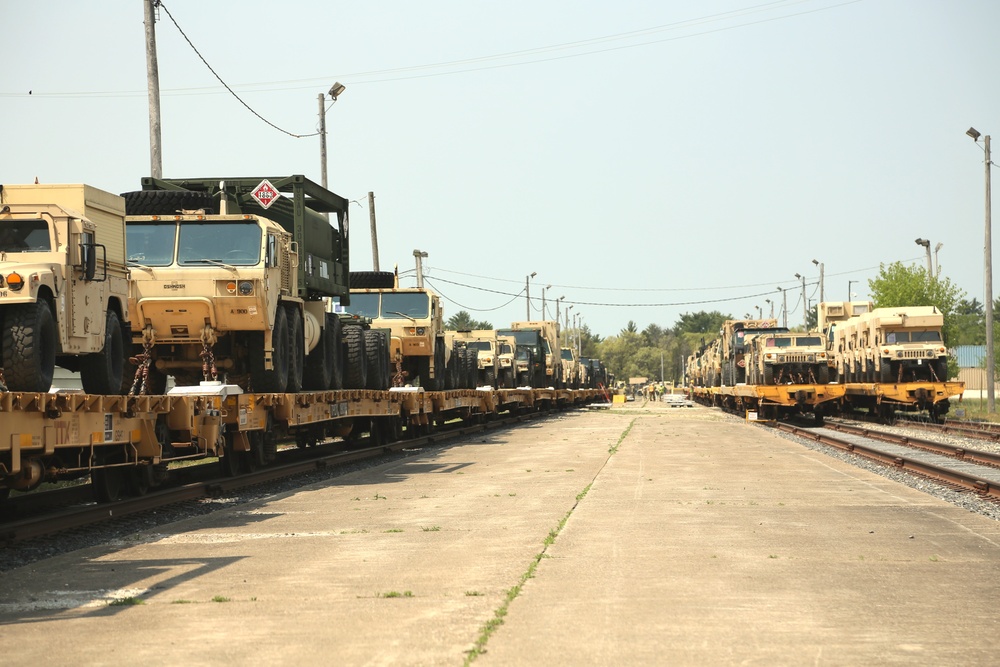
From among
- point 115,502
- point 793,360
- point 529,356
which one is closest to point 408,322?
point 115,502

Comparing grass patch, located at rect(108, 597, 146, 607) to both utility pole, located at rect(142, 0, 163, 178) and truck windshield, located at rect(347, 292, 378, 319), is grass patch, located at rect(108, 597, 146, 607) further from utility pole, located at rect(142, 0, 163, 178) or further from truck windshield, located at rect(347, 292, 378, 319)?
truck windshield, located at rect(347, 292, 378, 319)

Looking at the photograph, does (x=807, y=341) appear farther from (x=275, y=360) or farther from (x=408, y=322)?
(x=275, y=360)

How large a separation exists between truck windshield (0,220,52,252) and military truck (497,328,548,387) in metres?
33.3

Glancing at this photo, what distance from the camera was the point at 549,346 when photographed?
51594mm

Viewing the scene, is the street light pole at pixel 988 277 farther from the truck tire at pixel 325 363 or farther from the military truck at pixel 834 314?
the truck tire at pixel 325 363

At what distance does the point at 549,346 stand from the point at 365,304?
25.5m

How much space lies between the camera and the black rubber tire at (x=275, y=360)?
16141mm

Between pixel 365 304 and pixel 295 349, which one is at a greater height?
pixel 365 304

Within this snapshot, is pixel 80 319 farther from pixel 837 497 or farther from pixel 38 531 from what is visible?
pixel 837 497

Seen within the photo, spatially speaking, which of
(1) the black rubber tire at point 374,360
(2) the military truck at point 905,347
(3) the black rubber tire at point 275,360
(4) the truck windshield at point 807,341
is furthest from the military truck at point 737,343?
(3) the black rubber tire at point 275,360

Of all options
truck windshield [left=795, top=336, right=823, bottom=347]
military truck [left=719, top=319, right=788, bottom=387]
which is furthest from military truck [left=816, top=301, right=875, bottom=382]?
truck windshield [left=795, top=336, right=823, bottom=347]

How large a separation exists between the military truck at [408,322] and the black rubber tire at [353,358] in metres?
4.60

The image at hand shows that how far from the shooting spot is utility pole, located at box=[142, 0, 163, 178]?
835 inches

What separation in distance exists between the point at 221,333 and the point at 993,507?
9.42 metres
